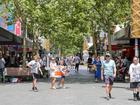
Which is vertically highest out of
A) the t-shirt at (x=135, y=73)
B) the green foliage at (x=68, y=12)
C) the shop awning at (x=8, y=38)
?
the green foliage at (x=68, y=12)

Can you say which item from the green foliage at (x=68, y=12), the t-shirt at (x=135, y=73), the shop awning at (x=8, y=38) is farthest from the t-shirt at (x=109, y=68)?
the shop awning at (x=8, y=38)

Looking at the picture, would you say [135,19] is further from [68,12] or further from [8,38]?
[68,12]

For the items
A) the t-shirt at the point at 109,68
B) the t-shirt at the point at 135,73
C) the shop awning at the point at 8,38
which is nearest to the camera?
the t-shirt at the point at 135,73

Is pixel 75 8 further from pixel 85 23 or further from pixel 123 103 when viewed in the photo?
pixel 123 103

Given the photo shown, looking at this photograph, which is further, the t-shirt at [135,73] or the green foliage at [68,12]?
the green foliage at [68,12]

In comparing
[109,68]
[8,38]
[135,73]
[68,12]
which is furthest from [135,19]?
[68,12]

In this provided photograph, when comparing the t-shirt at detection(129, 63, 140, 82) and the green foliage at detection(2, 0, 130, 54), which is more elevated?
the green foliage at detection(2, 0, 130, 54)

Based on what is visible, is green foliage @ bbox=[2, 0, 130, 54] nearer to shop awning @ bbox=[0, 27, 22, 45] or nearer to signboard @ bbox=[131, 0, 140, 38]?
shop awning @ bbox=[0, 27, 22, 45]

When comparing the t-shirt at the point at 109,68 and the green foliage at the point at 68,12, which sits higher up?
the green foliage at the point at 68,12

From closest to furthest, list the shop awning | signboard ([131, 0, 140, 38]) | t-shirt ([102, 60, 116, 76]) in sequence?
1. t-shirt ([102, 60, 116, 76])
2. signboard ([131, 0, 140, 38])
3. the shop awning

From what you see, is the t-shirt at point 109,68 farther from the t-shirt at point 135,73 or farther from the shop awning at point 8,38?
the shop awning at point 8,38

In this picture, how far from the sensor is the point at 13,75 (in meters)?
34.8

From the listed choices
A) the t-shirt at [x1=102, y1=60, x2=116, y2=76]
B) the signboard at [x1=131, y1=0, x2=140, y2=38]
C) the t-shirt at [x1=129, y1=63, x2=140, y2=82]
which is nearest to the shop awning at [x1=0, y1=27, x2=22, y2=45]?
the signboard at [x1=131, y1=0, x2=140, y2=38]

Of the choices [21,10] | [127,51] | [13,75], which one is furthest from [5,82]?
[127,51]
